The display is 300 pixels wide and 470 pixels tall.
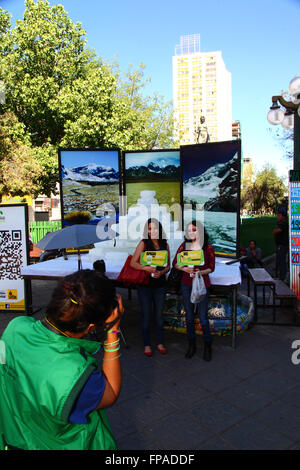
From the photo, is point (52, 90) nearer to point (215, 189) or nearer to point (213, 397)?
point (215, 189)

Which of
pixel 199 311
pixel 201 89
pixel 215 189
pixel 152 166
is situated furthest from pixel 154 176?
pixel 201 89

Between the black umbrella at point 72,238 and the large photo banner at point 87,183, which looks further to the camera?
the large photo banner at point 87,183

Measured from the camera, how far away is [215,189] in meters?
6.77

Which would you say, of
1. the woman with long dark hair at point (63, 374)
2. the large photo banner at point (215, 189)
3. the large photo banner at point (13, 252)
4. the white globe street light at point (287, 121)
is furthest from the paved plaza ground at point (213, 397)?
the white globe street light at point (287, 121)

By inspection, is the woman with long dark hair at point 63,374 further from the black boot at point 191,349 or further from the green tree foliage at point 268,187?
the green tree foliage at point 268,187

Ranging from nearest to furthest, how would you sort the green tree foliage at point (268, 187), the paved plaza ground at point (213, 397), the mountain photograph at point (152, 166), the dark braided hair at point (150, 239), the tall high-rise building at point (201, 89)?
1. the paved plaza ground at point (213, 397)
2. the dark braided hair at point (150, 239)
3. the mountain photograph at point (152, 166)
4. the green tree foliage at point (268, 187)
5. the tall high-rise building at point (201, 89)

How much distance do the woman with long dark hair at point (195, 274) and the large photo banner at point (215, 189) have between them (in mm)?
1669

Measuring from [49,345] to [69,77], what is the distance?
2192cm

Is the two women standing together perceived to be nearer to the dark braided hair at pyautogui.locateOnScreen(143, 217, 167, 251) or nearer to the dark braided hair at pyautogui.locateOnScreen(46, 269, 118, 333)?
the dark braided hair at pyautogui.locateOnScreen(143, 217, 167, 251)

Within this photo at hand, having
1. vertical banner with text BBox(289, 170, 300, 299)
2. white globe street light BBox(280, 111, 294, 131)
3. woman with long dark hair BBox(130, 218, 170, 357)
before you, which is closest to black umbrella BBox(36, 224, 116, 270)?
woman with long dark hair BBox(130, 218, 170, 357)

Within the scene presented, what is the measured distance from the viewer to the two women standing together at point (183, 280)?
4.95 m

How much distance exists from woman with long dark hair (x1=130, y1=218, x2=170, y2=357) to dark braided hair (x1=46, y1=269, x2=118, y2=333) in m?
3.48

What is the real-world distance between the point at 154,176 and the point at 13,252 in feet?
10.7
